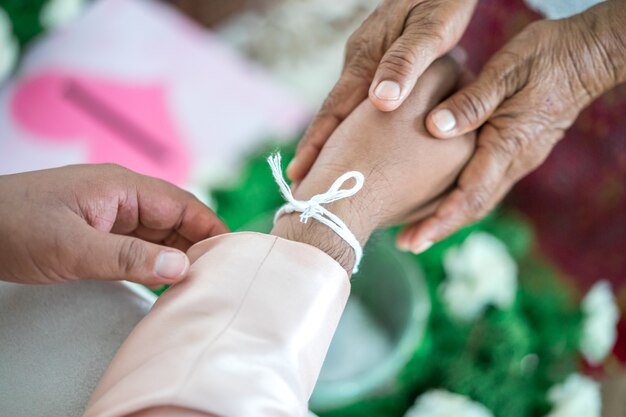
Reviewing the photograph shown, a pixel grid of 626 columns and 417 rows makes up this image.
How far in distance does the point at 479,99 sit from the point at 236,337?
0.53 meters

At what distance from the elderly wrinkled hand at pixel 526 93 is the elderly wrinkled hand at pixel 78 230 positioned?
43cm

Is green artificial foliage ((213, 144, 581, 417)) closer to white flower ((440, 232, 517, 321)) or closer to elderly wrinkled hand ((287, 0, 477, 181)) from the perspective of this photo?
white flower ((440, 232, 517, 321))

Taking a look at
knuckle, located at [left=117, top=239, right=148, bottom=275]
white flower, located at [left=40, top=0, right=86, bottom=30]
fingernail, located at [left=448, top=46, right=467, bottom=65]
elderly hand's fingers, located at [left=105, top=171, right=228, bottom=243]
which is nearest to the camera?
knuckle, located at [left=117, top=239, right=148, bottom=275]

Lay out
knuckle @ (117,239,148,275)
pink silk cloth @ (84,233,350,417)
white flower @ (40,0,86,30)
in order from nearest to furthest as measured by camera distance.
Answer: pink silk cloth @ (84,233,350,417), knuckle @ (117,239,148,275), white flower @ (40,0,86,30)

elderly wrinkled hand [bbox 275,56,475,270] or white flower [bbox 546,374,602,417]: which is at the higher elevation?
elderly wrinkled hand [bbox 275,56,475,270]

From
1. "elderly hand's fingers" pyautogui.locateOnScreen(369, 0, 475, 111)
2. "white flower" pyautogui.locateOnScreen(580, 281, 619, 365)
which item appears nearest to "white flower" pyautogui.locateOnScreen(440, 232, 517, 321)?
"white flower" pyautogui.locateOnScreen(580, 281, 619, 365)

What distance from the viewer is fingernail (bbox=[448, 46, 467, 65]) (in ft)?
3.35

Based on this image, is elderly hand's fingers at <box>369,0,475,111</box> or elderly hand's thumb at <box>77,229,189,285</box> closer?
elderly hand's thumb at <box>77,229,189,285</box>

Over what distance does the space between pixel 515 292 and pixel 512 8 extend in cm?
56

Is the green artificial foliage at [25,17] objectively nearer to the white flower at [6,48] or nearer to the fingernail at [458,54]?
the white flower at [6,48]

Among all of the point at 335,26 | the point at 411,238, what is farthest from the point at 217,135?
the point at 411,238

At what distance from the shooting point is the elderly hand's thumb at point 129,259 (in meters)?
0.67

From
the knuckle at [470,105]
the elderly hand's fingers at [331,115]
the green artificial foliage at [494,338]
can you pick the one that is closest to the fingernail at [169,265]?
the elderly hand's fingers at [331,115]

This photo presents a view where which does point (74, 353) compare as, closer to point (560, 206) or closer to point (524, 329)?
point (524, 329)
